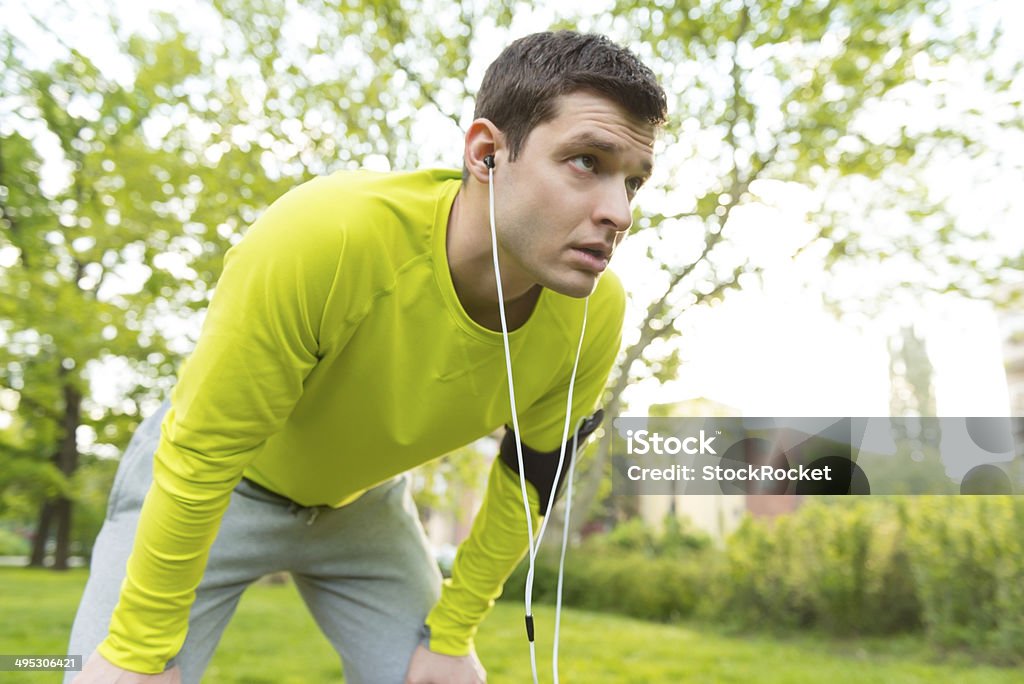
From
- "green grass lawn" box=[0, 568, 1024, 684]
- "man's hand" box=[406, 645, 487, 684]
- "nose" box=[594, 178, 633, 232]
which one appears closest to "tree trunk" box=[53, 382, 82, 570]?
"green grass lawn" box=[0, 568, 1024, 684]

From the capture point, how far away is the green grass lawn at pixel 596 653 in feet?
19.3

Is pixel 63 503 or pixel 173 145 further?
pixel 63 503

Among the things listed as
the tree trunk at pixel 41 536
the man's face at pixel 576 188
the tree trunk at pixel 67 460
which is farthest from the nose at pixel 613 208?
the tree trunk at pixel 41 536

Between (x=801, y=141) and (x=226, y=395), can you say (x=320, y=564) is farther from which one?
(x=801, y=141)

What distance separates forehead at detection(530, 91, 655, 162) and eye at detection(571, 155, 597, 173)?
0.03m

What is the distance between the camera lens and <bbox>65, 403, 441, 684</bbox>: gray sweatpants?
6.56 ft

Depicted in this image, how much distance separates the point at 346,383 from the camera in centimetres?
180

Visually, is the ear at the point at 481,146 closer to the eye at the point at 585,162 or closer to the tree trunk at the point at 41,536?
the eye at the point at 585,162

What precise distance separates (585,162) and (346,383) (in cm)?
75

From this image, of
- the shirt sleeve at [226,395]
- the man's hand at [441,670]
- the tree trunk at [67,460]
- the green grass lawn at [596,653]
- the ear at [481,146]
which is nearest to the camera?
the shirt sleeve at [226,395]

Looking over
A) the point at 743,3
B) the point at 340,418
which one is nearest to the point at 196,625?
the point at 340,418

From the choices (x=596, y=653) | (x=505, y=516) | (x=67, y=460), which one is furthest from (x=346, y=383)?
Answer: (x=67, y=460)

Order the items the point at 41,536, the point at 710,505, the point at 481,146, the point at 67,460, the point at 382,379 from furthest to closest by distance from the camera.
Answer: the point at 710,505
the point at 41,536
the point at 67,460
the point at 382,379
the point at 481,146

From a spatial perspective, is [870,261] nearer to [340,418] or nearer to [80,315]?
[340,418]
